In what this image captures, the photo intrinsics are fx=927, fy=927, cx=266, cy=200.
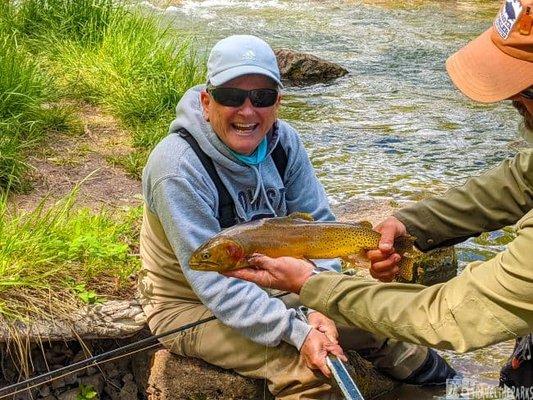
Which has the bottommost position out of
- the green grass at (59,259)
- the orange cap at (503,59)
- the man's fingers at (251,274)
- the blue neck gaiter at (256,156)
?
the green grass at (59,259)

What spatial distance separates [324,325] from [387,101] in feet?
24.8

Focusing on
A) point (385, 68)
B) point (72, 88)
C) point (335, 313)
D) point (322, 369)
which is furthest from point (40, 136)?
point (385, 68)

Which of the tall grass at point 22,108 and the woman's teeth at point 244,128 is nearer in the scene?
the woman's teeth at point 244,128

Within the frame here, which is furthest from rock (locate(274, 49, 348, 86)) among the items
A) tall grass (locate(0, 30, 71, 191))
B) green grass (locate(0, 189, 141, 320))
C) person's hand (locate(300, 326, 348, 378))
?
person's hand (locate(300, 326, 348, 378))

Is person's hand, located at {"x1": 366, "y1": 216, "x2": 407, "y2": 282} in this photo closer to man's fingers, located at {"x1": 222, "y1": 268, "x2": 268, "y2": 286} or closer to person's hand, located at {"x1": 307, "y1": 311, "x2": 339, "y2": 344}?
person's hand, located at {"x1": 307, "y1": 311, "x2": 339, "y2": 344}

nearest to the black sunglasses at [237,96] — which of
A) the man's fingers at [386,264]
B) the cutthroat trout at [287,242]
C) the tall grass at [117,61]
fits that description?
the cutthroat trout at [287,242]

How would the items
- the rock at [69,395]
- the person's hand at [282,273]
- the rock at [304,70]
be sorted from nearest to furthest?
the person's hand at [282,273]
the rock at [69,395]
the rock at [304,70]

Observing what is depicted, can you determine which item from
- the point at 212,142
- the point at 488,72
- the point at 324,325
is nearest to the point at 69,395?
the point at 324,325

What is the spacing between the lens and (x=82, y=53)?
858cm

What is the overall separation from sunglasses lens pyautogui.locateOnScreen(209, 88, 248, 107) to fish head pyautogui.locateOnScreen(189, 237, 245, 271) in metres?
0.86

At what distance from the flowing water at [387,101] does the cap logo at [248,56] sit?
6.22 ft

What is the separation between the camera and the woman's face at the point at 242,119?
4.12m

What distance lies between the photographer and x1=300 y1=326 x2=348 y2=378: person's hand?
3934 millimetres

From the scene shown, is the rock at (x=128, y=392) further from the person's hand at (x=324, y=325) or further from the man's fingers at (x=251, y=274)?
the man's fingers at (x=251, y=274)
